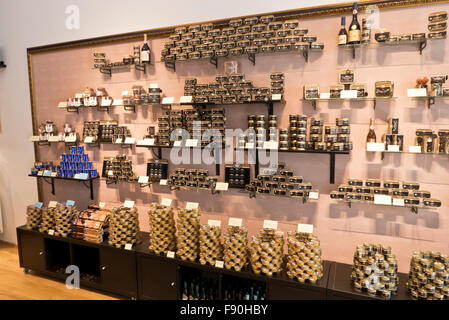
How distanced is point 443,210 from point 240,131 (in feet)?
6.81

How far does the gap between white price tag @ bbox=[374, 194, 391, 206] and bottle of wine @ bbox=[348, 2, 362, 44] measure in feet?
4.63

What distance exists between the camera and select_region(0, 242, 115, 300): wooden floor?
3.67 meters

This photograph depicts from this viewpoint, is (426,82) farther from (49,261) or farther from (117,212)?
(49,261)

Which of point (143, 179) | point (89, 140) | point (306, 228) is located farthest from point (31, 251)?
point (306, 228)

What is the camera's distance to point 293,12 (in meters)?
3.16

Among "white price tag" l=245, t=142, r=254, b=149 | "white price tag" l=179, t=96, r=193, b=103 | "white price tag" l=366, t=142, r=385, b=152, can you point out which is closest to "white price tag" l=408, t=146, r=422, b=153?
"white price tag" l=366, t=142, r=385, b=152

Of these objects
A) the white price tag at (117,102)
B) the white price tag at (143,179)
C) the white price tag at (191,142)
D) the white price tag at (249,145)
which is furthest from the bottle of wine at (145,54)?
the white price tag at (249,145)

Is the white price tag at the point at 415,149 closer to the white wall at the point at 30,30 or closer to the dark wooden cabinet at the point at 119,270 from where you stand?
the white wall at the point at 30,30

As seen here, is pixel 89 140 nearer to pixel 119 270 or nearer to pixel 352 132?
pixel 119 270

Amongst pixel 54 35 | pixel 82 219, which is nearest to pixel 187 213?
pixel 82 219

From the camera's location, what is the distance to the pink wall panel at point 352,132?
283 cm

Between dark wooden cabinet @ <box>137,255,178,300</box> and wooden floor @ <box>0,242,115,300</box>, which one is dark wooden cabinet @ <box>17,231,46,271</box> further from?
dark wooden cabinet @ <box>137,255,178,300</box>

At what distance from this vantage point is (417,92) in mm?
2680
